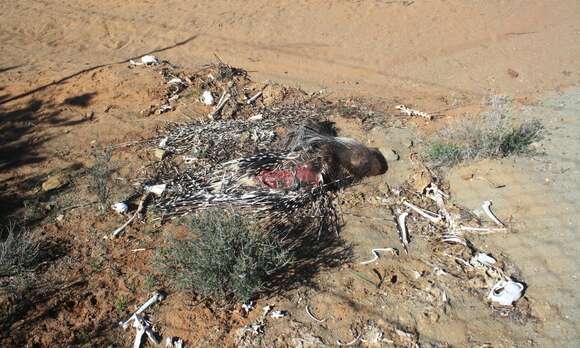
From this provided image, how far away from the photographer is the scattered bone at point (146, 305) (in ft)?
10.3

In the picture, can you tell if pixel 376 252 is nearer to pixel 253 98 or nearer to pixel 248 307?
pixel 248 307

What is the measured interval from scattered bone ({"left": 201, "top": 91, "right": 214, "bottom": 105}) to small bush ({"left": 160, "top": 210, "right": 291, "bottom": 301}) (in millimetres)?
2387

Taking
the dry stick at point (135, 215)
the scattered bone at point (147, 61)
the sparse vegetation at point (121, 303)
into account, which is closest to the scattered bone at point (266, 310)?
the sparse vegetation at point (121, 303)

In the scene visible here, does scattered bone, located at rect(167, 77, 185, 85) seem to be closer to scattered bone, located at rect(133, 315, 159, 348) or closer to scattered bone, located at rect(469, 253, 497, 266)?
scattered bone, located at rect(133, 315, 159, 348)

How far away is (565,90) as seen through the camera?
5836 mm

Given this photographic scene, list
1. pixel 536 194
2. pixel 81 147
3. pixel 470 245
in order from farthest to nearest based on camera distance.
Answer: pixel 81 147 → pixel 536 194 → pixel 470 245

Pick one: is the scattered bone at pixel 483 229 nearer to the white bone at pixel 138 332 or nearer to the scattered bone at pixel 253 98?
the white bone at pixel 138 332

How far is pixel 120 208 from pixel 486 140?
3.27 m

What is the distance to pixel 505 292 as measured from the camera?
Result: 10.7 feet

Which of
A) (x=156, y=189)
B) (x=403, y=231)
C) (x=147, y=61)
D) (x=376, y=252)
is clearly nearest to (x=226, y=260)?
(x=376, y=252)

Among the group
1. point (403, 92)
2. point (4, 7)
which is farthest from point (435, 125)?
point (4, 7)

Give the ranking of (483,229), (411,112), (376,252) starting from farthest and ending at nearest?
(411,112) < (483,229) < (376,252)

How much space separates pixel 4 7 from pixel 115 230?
6.47 meters

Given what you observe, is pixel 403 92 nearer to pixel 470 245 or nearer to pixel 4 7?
pixel 470 245
